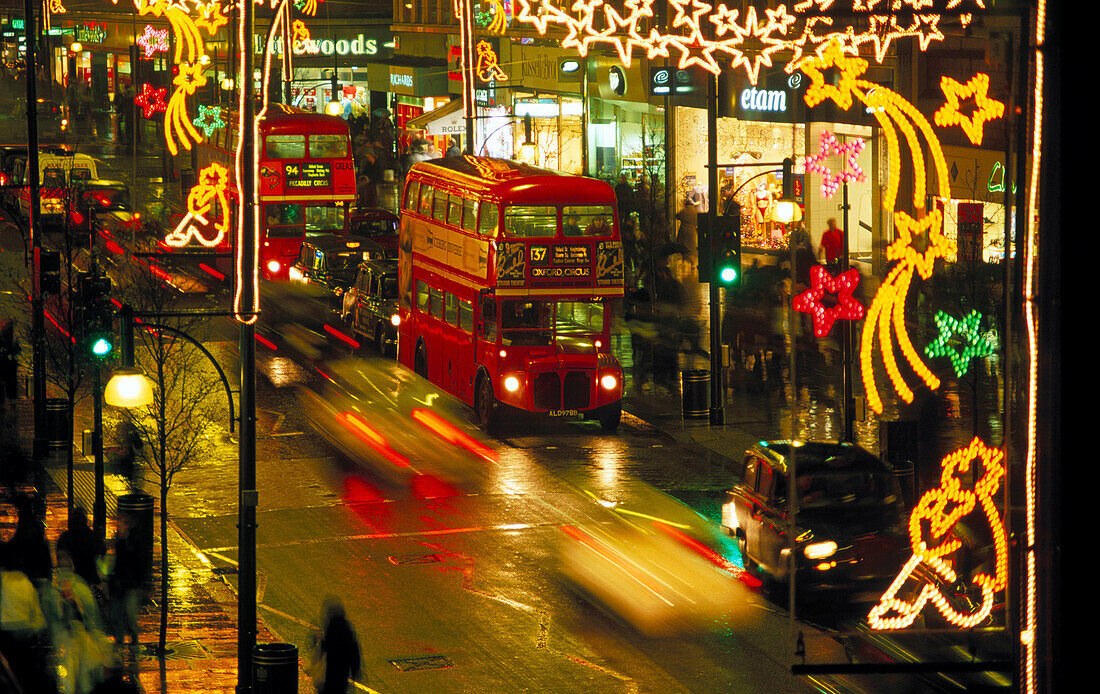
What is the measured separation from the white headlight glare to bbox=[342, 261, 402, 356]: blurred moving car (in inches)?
714

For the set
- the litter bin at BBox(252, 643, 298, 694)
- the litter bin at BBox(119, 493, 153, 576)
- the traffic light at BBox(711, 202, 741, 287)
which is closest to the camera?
the litter bin at BBox(252, 643, 298, 694)

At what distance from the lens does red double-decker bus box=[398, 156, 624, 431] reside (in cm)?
2702

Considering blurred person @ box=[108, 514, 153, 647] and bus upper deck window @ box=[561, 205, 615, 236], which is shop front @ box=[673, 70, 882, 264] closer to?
bus upper deck window @ box=[561, 205, 615, 236]

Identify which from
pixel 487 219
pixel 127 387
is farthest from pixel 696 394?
pixel 127 387

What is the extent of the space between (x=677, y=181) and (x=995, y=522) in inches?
1576

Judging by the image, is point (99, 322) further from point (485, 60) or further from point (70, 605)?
point (485, 60)

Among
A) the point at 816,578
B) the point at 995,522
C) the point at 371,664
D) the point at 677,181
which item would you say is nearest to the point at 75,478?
the point at 371,664

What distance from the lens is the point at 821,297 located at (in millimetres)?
9867

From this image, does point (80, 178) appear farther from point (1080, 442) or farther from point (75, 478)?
point (1080, 442)

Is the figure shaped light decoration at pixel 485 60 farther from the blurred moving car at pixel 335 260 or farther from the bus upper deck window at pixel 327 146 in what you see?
the blurred moving car at pixel 335 260

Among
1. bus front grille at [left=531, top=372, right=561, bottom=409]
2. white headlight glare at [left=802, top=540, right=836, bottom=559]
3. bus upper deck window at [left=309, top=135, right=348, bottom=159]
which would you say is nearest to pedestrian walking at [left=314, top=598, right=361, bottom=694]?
white headlight glare at [left=802, top=540, right=836, bottom=559]

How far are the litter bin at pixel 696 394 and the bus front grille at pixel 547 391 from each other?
2564 mm

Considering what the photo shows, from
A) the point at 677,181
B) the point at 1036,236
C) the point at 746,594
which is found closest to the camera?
the point at 1036,236

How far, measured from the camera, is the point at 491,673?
1611 centimetres
